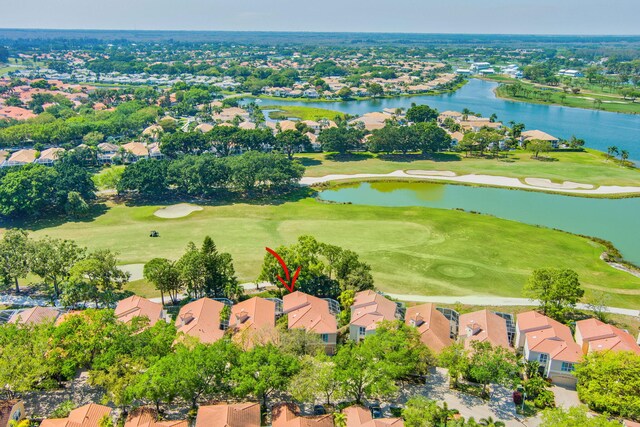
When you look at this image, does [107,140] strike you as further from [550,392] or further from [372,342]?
[550,392]

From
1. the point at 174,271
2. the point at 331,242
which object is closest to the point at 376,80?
the point at 331,242

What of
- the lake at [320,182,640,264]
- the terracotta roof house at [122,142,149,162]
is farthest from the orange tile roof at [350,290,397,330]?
the terracotta roof house at [122,142,149,162]

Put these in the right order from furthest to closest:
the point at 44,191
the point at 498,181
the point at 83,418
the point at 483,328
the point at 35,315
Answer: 1. the point at 498,181
2. the point at 44,191
3. the point at 35,315
4. the point at 483,328
5. the point at 83,418

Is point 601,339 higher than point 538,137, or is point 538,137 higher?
point 538,137

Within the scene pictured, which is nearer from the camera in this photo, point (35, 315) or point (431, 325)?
point (431, 325)

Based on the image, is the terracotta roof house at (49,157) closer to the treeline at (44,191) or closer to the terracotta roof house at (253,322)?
the treeline at (44,191)

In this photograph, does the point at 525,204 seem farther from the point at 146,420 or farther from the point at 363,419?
the point at 146,420

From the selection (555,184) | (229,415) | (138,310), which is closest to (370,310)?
(229,415)
